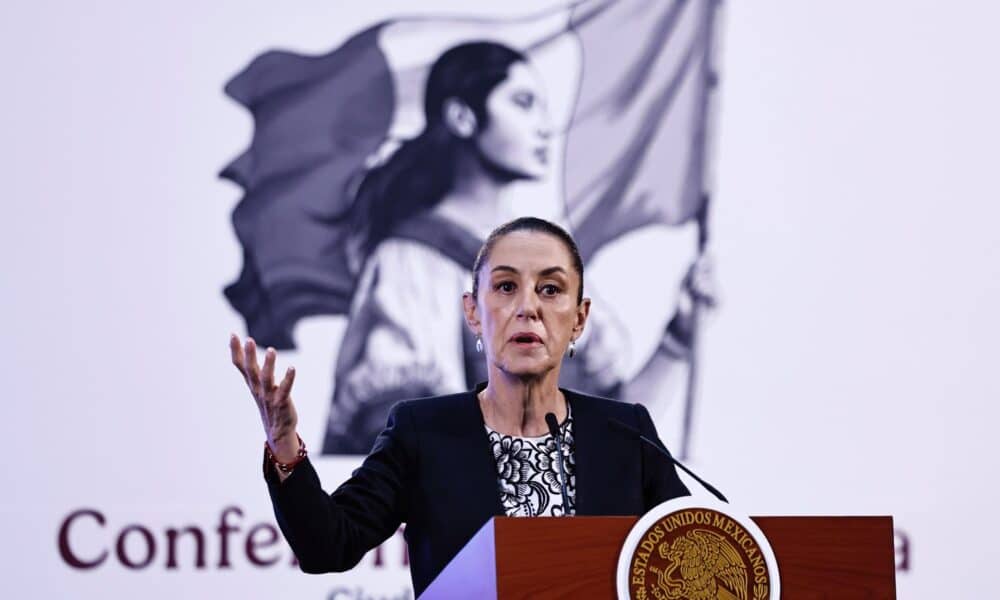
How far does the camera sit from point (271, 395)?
202 centimetres

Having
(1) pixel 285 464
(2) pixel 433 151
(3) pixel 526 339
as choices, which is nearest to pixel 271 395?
(1) pixel 285 464

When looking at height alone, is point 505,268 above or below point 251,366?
above

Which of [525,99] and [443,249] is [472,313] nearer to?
[443,249]

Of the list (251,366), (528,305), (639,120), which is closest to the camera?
(251,366)

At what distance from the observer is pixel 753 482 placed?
3.92 meters

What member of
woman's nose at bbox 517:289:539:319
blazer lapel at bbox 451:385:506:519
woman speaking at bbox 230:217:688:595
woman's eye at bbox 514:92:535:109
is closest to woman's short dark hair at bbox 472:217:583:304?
woman speaking at bbox 230:217:688:595

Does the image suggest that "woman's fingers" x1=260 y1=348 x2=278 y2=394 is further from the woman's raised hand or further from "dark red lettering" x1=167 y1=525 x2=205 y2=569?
"dark red lettering" x1=167 y1=525 x2=205 y2=569

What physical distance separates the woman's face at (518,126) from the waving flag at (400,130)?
0.08m

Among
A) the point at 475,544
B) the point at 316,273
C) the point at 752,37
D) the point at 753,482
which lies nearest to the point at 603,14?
the point at 752,37

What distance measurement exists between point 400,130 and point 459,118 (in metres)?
0.18

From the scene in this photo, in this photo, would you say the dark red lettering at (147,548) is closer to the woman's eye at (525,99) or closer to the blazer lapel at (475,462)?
the blazer lapel at (475,462)

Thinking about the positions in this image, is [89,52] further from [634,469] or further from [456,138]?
[634,469]

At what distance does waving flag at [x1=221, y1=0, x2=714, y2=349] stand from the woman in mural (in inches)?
2.4

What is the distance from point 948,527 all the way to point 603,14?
1854 mm
